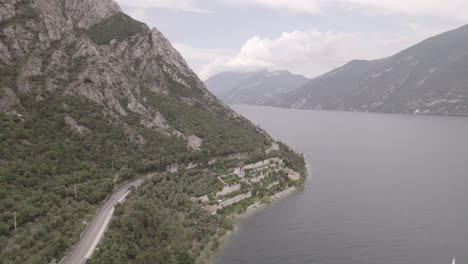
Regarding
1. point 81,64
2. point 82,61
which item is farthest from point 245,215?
point 82,61

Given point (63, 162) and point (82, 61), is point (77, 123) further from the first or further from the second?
point (82, 61)

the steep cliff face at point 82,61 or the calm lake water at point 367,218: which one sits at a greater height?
the steep cliff face at point 82,61

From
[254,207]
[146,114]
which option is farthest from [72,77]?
[254,207]

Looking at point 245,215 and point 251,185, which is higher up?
point 251,185

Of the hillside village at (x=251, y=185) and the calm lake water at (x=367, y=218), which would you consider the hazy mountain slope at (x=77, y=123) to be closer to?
the hillside village at (x=251, y=185)

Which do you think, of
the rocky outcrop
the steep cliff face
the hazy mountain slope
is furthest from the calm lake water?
the steep cliff face

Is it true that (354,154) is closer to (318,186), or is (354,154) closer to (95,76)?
(318,186)

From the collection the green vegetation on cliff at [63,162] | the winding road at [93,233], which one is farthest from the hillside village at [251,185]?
the winding road at [93,233]
